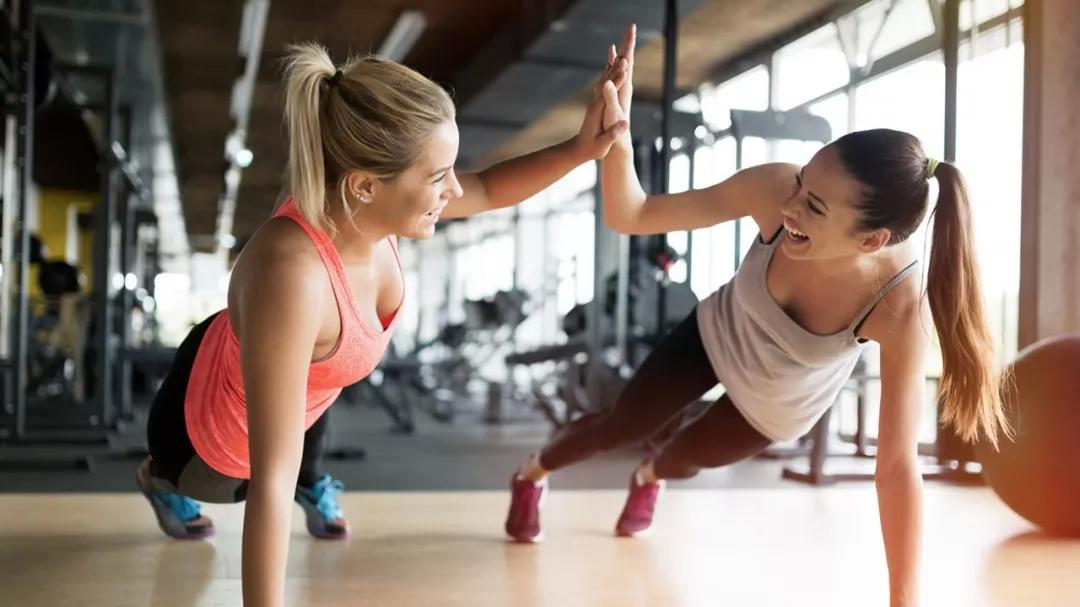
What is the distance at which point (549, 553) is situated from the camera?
6.68 feet

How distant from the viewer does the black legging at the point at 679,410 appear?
188cm

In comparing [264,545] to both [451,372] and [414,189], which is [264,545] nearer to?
[414,189]

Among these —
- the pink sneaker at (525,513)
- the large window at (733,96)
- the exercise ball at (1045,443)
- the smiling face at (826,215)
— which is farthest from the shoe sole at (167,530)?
the large window at (733,96)

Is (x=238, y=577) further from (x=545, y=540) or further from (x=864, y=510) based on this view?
(x=864, y=510)

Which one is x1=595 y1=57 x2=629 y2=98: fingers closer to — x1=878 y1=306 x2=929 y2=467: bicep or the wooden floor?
x1=878 y1=306 x2=929 y2=467: bicep

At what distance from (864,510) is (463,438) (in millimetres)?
2998

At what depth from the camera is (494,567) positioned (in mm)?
1888

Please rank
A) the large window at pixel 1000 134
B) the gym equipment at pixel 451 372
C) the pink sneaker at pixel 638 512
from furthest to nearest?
the gym equipment at pixel 451 372, the large window at pixel 1000 134, the pink sneaker at pixel 638 512

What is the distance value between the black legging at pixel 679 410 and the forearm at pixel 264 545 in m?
0.97

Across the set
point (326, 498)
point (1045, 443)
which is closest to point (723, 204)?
point (326, 498)

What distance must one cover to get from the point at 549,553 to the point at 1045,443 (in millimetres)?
1350

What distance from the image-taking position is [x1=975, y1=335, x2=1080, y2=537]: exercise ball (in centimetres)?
235

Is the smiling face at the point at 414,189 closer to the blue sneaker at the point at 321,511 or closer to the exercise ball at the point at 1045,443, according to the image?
the blue sneaker at the point at 321,511

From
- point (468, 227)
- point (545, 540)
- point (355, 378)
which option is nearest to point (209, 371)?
point (355, 378)
